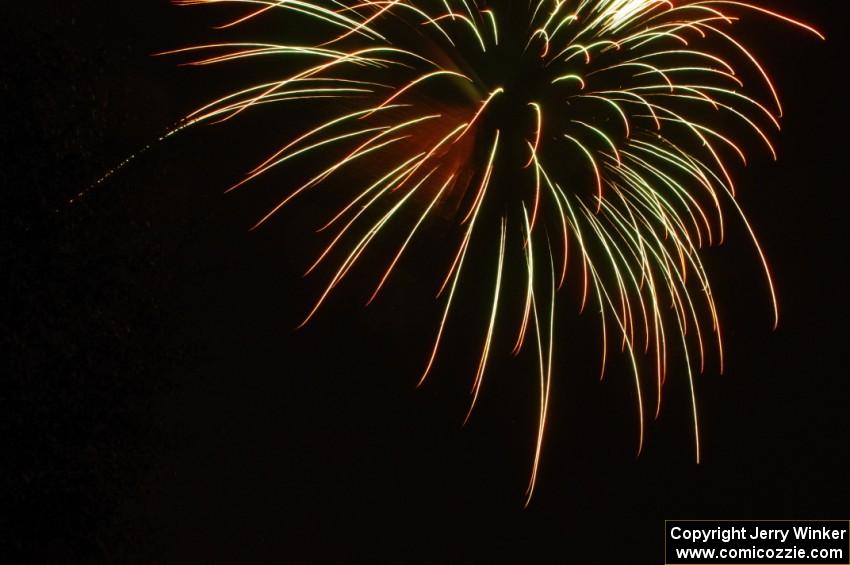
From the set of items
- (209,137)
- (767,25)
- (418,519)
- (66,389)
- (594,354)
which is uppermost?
(767,25)

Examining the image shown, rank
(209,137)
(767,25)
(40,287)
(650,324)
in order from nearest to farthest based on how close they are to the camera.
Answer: (40,287), (209,137), (650,324), (767,25)

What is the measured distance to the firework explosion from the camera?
5.70m

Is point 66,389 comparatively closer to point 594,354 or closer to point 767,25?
point 594,354

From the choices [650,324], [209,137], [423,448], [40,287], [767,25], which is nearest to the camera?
[40,287]

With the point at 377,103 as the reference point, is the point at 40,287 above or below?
below

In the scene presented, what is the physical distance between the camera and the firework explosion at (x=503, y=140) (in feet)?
18.7

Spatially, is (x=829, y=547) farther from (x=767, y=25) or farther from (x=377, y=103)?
(x=377, y=103)

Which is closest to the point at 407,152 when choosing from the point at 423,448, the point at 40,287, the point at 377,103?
the point at 377,103

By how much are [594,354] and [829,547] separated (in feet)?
7.68

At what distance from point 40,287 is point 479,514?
3.57 meters

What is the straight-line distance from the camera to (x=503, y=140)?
5812 mm

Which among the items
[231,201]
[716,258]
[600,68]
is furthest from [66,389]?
[716,258]

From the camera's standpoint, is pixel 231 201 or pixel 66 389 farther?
pixel 231 201

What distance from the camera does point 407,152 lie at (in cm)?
586
